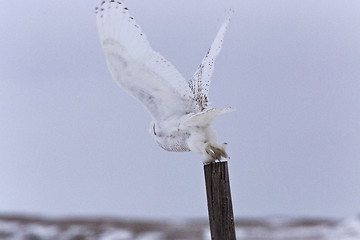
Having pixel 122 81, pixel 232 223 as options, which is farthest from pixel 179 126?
pixel 232 223

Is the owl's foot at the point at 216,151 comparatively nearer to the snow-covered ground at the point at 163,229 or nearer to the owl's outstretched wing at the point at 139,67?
the owl's outstretched wing at the point at 139,67

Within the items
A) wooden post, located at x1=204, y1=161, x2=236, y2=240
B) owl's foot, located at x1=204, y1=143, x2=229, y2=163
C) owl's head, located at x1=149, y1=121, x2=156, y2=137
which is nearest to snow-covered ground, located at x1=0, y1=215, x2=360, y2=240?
wooden post, located at x1=204, y1=161, x2=236, y2=240

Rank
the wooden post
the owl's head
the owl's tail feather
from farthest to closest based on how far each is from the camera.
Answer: the owl's head → the wooden post → the owl's tail feather

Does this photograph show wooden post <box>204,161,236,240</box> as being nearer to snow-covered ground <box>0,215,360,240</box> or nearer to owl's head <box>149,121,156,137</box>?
owl's head <box>149,121,156,137</box>

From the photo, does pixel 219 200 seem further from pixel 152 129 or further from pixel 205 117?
pixel 152 129

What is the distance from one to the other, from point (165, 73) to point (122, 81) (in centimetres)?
31

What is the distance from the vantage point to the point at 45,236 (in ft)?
46.6

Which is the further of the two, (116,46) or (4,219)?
(4,219)

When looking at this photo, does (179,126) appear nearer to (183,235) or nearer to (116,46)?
(116,46)

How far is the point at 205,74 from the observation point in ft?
14.4

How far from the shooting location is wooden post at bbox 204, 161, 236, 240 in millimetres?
4086

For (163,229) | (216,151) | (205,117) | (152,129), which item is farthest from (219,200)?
(163,229)

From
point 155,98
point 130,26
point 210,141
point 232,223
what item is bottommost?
point 232,223

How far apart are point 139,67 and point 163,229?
39.0ft
